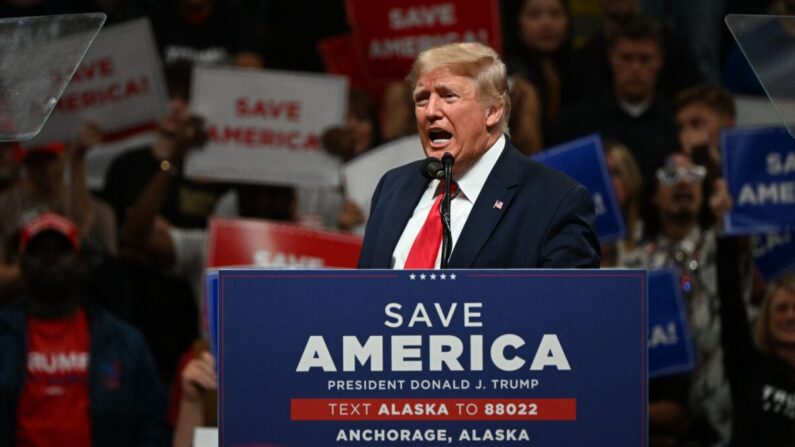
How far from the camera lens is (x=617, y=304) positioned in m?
2.93

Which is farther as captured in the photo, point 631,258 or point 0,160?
point 0,160

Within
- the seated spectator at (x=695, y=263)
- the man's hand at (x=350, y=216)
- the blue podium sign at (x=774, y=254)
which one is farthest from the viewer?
the man's hand at (x=350, y=216)

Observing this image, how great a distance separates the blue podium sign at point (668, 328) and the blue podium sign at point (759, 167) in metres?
0.50

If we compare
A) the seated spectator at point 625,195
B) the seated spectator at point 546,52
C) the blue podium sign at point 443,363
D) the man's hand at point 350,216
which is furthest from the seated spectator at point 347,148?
the blue podium sign at point 443,363

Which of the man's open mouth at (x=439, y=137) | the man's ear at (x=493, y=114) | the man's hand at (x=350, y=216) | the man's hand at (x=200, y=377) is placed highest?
the man's ear at (x=493, y=114)

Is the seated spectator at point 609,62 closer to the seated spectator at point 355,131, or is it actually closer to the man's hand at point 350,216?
the seated spectator at point 355,131

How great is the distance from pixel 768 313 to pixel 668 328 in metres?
0.47

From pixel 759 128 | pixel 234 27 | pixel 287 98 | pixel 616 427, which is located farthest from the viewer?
pixel 234 27

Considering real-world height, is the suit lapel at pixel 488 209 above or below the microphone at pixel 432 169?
below

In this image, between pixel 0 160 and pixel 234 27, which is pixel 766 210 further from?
pixel 0 160

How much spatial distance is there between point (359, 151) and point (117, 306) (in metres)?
1.40

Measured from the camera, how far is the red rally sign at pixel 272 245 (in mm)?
6059

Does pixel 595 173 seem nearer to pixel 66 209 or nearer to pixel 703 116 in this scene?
pixel 703 116

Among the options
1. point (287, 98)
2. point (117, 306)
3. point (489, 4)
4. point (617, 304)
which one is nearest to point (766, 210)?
point (489, 4)
